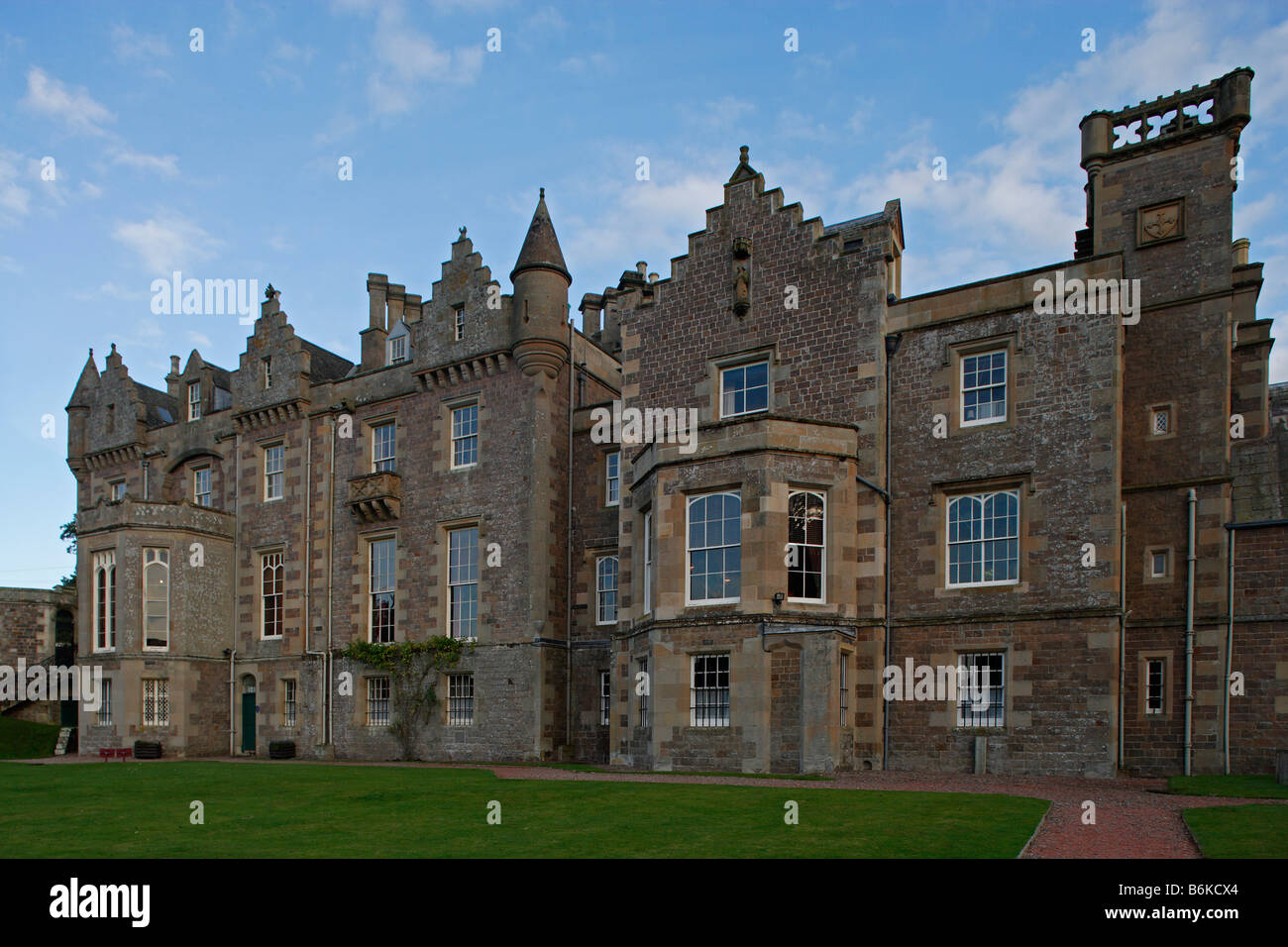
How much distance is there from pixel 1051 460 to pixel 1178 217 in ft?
22.5

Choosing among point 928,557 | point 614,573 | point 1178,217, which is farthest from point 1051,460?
point 614,573

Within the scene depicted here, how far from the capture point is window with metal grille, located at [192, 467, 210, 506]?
3975cm

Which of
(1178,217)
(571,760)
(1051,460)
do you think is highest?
(1178,217)

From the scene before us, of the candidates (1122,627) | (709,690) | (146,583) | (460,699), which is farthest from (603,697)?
(146,583)

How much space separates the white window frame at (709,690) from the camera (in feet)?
74.6

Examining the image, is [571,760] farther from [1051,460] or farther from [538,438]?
[1051,460]

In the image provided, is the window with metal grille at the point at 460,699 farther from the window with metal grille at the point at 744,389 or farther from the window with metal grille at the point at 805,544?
the window with metal grille at the point at 805,544

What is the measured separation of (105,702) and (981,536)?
96.2 ft

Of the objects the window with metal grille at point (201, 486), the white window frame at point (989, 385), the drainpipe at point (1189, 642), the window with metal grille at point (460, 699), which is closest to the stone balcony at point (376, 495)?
the window with metal grille at point (460, 699)

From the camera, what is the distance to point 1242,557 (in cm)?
2250
